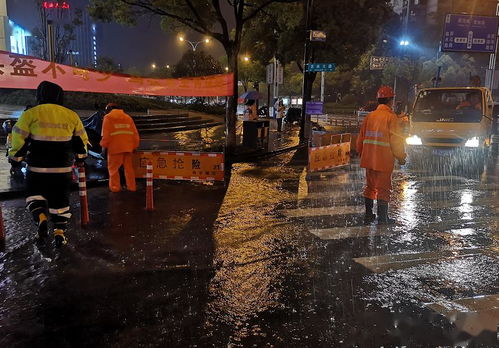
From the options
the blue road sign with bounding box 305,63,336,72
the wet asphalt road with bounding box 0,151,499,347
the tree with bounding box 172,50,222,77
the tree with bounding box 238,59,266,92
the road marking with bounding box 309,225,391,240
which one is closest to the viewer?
the wet asphalt road with bounding box 0,151,499,347

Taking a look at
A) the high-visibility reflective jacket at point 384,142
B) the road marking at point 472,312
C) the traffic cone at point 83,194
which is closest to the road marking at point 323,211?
the high-visibility reflective jacket at point 384,142

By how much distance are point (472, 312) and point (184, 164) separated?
278 inches

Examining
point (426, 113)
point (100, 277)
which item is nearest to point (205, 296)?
point (100, 277)

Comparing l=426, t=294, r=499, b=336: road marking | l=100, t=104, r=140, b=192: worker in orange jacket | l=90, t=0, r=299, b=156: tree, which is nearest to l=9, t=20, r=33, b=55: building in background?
l=90, t=0, r=299, b=156: tree

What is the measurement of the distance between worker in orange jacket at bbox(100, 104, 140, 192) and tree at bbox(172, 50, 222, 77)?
142ft

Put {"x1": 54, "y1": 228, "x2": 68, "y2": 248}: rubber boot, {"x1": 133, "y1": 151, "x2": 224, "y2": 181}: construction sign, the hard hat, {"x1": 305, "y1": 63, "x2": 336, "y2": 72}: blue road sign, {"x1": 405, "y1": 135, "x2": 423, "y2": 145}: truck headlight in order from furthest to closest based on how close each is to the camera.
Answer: {"x1": 305, "y1": 63, "x2": 336, "y2": 72}: blue road sign, {"x1": 405, "y1": 135, "x2": 423, "y2": 145}: truck headlight, {"x1": 133, "y1": 151, "x2": 224, "y2": 181}: construction sign, the hard hat, {"x1": 54, "y1": 228, "x2": 68, "y2": 248}: rubber boot

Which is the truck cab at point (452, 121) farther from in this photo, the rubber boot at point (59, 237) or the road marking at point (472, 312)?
the rubber boot at point (59, 237)

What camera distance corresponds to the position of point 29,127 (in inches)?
211

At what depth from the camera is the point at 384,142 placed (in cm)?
683

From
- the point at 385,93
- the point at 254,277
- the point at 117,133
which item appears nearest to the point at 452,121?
the point at 385,93

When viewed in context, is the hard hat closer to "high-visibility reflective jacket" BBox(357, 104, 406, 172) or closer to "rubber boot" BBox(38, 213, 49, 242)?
"high-visibility reflective jacket" BBox(357, 104, 406, 172)

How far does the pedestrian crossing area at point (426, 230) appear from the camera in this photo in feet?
14.5

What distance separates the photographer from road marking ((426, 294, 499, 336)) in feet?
12.6

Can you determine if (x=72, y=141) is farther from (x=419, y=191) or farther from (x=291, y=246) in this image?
(x=419, y=191)
